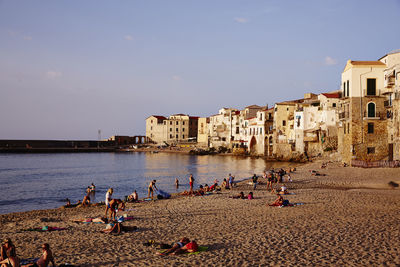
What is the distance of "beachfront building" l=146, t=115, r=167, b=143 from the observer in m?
114

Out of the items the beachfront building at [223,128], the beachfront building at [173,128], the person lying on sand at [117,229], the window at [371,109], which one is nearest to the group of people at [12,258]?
the person lying on sand at [117,229]

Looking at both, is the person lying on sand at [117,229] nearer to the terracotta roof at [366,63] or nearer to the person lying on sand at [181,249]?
the person lying on sand at [181,249]

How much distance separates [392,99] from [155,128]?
90.2m

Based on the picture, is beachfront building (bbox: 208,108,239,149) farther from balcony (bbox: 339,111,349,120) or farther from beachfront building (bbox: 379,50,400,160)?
beachfront building (bbox: 379,50,400,160)

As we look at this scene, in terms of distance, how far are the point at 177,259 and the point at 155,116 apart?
108312 millimetres

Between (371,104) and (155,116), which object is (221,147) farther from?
(371,104)

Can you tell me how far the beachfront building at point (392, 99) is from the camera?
2965 cm

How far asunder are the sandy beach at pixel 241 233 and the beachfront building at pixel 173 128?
91.7 meters

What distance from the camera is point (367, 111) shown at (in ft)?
106

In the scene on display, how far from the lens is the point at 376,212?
1466 centimetres

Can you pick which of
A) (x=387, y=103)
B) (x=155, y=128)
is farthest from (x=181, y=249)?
(x=155, y=128)

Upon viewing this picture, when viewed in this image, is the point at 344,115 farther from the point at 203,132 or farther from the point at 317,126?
the point at 203,132

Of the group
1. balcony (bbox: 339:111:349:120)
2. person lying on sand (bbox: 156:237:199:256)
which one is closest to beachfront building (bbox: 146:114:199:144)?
balcony (bbox: 339:111:349:120)

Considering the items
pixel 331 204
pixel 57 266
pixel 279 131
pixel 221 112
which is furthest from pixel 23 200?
pixel 221 112
